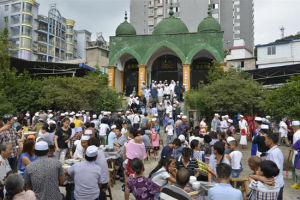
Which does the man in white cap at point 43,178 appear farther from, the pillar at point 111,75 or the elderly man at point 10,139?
the pillar at point 111,75

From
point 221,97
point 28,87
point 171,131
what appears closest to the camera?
point 171,131

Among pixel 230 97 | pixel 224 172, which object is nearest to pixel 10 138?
pixel 224 172

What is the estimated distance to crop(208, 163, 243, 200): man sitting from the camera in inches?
126

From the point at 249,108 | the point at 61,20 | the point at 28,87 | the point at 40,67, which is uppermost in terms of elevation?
the point at 61,20

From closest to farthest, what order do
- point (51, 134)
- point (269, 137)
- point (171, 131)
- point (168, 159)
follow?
1. point (168, 159)
2. point (269, 137)
3. point (51, 134)
4. point (171, 131)

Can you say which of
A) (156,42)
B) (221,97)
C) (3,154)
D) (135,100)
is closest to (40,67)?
(156,42)

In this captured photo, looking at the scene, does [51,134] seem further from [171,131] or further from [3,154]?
[171,131]

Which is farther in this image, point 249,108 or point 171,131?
point 249,108

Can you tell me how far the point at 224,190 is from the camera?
3.26 m

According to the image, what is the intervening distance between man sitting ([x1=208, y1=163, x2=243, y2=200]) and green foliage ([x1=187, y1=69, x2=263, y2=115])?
11709mm

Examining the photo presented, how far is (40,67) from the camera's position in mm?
26078

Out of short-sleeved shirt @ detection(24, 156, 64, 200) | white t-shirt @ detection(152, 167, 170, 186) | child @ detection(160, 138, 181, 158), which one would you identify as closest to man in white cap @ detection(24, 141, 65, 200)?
short-sleeved shirt @ detection(24, 156, 64, 200)

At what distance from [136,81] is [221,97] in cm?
1311

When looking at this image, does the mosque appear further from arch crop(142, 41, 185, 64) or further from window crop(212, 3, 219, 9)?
window crop(212, 3, 219, 9)
